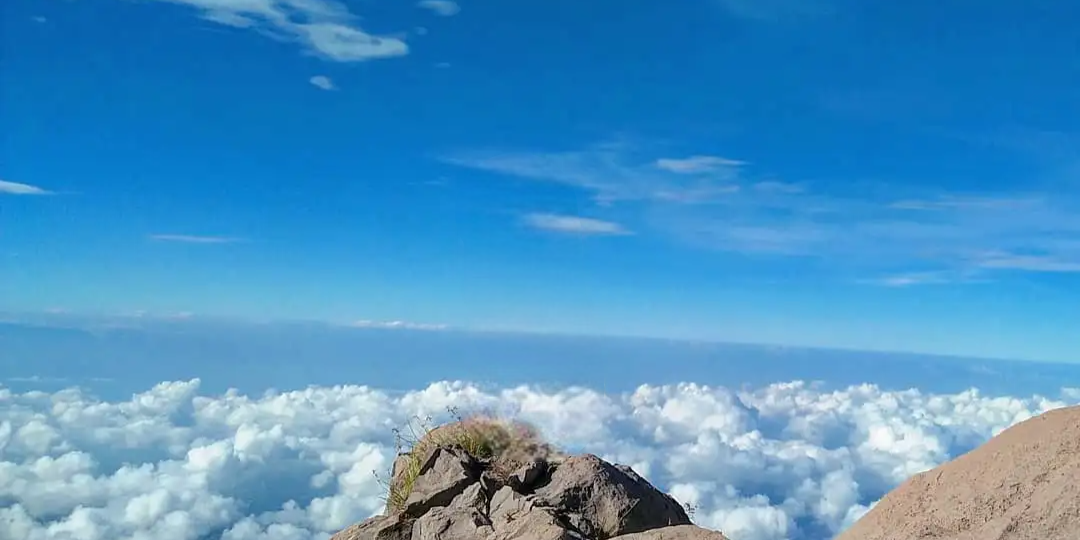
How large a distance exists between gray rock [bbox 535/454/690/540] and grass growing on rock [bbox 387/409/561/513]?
4.29ft

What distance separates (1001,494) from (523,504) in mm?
5006

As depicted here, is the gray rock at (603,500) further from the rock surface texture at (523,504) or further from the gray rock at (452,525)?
the gray rock at (452,525)

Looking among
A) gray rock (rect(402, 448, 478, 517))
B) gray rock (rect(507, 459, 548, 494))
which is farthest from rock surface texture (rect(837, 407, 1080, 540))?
gray rock (rect(402, 448, 478, 517))

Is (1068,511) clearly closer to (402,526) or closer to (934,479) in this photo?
(934,479)

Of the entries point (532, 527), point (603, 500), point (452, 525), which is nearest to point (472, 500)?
point (452, 525)

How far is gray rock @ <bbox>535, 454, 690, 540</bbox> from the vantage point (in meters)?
10.2

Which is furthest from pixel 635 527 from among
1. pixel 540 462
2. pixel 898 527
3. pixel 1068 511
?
pixel 1068 511

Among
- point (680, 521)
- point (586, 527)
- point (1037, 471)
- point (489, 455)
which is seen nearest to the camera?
point (1037, 471)

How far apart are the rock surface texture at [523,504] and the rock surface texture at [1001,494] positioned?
102 inches

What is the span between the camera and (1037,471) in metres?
7.31

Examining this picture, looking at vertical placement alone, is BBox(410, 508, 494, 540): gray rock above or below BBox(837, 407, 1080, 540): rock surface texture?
below

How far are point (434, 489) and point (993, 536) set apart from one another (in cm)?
666

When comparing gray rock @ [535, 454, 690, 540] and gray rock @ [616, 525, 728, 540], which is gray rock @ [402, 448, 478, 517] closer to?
gray rock @ [535, 454, 690, 540]

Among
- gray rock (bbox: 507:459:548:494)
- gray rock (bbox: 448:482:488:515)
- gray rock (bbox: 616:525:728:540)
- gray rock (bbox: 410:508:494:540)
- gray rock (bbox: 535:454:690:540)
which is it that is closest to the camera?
gray rock (bbox: 616:525:728:540)
